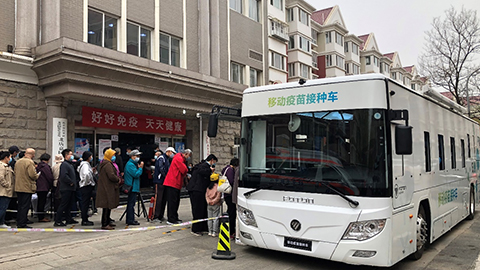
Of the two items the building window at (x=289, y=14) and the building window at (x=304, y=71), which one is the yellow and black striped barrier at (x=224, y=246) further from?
the building window at (x=289, y=14)

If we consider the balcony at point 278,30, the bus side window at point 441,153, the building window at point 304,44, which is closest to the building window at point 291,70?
the building window at point 304,44

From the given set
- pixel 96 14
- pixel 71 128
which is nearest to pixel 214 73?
pixel 96 14

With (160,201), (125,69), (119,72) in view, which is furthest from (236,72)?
(160,201)

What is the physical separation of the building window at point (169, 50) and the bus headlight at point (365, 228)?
40.3 feet

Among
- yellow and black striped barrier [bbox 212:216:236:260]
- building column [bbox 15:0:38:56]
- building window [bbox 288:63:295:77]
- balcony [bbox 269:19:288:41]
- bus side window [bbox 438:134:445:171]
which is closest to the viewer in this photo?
yellow and black striped barrier [bbox 212:216:236:260]

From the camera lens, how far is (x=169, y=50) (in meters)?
16.3

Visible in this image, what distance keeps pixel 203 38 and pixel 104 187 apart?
1067cm

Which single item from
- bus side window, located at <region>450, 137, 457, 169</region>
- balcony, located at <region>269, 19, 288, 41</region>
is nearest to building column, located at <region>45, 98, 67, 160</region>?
bus side window, located at <region>450, 137, 457, 169</region>

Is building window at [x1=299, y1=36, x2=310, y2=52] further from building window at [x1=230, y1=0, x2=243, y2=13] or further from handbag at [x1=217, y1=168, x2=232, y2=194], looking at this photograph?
handbag at [x1=217, y1=168, x2=232, y2=194]

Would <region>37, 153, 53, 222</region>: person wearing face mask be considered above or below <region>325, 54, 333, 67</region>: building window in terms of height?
below

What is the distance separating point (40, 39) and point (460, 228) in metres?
13.1

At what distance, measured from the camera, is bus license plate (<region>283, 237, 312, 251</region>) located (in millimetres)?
5699

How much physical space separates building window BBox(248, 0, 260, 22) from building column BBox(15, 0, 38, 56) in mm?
11421

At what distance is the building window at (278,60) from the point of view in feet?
98.2
